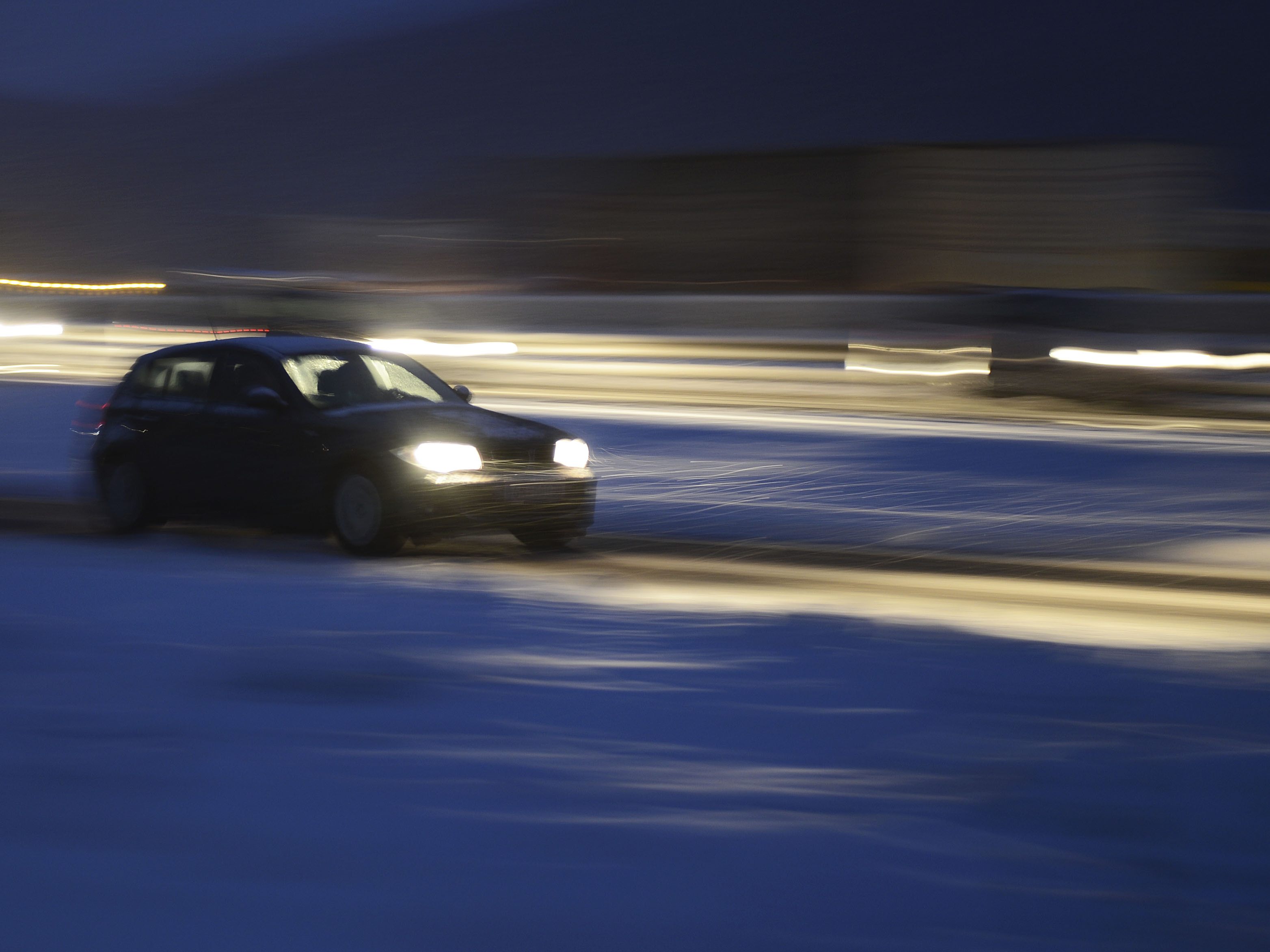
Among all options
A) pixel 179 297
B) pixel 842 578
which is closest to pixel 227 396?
pixel 842 578

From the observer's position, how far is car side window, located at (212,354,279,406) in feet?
36.0

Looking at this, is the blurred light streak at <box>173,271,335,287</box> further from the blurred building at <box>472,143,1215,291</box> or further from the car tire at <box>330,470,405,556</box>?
the car tire at <box>330,470,405,556</box>

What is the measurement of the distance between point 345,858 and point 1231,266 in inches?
1536

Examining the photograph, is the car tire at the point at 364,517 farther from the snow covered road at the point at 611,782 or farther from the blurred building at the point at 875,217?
the blurred building at the point at 875,217

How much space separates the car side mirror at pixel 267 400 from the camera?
1070 cm

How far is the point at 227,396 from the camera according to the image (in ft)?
36.5

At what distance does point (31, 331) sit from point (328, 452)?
32.7 metres

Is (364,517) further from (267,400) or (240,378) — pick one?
(240,378)

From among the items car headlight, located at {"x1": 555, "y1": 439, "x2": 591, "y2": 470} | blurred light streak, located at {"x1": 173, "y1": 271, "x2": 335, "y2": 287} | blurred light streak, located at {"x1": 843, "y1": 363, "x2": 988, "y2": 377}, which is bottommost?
car headlight, located at {"x1": 555, "y1": 439, "x2": 591, "y2": 470}

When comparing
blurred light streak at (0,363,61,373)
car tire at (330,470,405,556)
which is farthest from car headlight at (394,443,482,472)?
blurred light streak at (0,363,61,373)

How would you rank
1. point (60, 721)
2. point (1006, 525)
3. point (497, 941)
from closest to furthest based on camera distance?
point (497, 941), point (60, 721), point (1006, 525)

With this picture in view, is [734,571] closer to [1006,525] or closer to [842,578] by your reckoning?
[842,578]

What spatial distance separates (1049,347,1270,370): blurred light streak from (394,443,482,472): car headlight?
45.2ft

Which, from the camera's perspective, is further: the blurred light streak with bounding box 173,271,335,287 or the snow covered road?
the blurred light streak with bounding box 173,271,335,287
